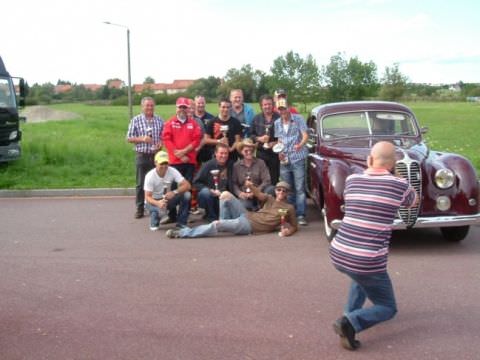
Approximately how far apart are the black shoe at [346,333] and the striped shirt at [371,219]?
0.42 m

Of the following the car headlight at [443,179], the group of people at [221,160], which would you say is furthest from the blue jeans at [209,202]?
the car headlight at [443,179]

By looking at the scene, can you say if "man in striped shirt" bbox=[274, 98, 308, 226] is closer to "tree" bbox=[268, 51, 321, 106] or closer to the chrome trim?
the chrome trim

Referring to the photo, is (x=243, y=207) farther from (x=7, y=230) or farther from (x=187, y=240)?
(x=7, y=230)

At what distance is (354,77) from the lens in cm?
9269

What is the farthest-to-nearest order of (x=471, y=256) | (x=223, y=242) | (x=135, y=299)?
1. (x=223, y=242)
2. (x=471, y=256)
3. (x=135, y=299)

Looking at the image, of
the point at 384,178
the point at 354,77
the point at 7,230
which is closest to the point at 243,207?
the point at 7,230

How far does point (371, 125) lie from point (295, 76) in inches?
3488

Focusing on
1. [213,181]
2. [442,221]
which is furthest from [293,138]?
[442,221]

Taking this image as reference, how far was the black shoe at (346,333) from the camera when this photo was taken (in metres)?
4.05

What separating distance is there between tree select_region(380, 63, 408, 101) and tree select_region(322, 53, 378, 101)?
6.45 metres

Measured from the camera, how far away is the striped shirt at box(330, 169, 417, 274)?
389 cm

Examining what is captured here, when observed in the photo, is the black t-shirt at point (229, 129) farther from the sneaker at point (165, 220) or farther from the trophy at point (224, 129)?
the sneaker at point (165, 220)

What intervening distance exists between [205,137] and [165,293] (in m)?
4.10

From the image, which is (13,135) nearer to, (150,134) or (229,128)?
(150,134)
